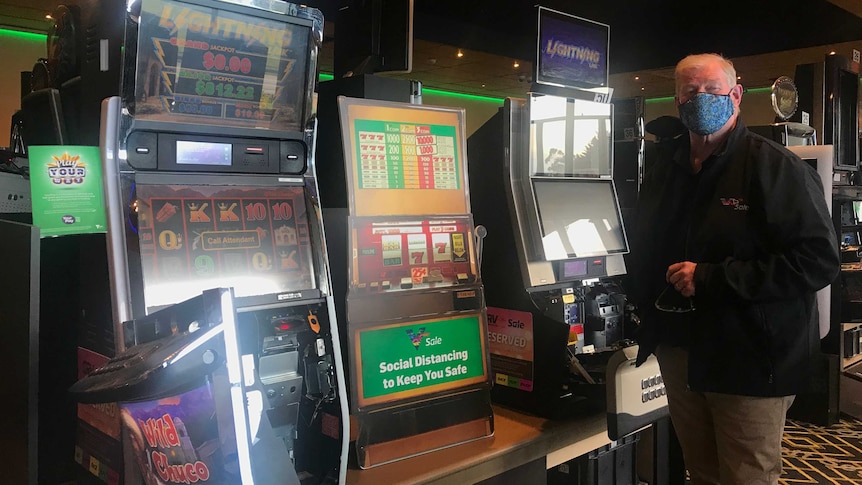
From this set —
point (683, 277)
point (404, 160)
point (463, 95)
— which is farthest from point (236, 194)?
point (463, 95)

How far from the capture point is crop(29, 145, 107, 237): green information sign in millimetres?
1725

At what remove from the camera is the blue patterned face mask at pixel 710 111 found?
7.49 ft

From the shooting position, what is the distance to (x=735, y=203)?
2.17 meters

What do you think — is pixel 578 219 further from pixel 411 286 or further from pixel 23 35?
pixel 23 35

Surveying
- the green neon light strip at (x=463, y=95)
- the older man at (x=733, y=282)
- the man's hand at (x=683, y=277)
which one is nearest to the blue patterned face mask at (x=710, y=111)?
the older man at (x=733, y=282)

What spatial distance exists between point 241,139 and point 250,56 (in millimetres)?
240

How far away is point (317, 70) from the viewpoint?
6.85 feet

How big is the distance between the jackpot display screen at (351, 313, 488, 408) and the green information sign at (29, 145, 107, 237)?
825 millimetres

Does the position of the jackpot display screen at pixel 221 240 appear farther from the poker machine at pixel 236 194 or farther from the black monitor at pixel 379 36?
the black monitor at pixel 379 36

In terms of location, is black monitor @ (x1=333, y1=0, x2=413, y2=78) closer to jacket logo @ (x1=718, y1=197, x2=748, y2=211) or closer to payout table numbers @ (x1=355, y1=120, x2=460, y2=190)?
payout table numbers @ (x1=355, y1=120, x2=460, y2=190)

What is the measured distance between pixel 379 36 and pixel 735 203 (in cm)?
142

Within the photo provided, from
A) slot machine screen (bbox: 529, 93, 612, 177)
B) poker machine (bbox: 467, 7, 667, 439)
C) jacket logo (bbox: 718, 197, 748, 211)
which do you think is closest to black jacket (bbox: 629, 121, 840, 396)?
jacket logo (bbox: 718, 197, 748, 211)

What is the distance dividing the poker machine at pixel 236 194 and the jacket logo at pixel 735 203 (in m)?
1.28

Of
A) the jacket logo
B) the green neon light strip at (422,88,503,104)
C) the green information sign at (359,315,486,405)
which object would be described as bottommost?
the green information sign at (359,315,486,405)
